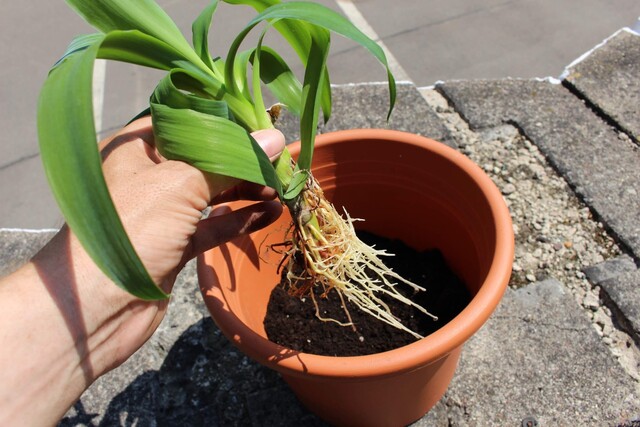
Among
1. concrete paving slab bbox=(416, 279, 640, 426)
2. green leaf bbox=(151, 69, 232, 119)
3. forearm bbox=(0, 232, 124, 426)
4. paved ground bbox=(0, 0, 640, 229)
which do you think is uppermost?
green leaf bbox=(151, 69, 232, 119)

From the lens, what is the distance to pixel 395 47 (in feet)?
7.64

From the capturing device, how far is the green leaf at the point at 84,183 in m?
0.59

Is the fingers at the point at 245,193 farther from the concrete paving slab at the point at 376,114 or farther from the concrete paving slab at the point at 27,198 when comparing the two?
the concrete paving slab at the point at 27,198

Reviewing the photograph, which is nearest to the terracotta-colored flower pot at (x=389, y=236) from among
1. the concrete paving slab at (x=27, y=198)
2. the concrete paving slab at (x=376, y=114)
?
the concrete paving slab at (x=376, y=114)

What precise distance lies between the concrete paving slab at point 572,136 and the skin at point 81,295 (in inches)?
44.6

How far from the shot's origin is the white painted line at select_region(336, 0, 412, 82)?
2197 mm

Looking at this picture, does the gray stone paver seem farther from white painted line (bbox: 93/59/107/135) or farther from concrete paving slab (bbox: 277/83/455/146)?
white painted line (bbox: 93/59/107/135)

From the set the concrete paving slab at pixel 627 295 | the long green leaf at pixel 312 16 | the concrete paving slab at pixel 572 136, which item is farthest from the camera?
the concrete paving slab at pixel 572 136

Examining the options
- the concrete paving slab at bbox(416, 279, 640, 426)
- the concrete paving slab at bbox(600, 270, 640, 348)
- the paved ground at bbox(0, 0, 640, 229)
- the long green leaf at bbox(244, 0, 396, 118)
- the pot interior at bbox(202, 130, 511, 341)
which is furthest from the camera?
the paved ground at bbox(0, 0, 640, 229)

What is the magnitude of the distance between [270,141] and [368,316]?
460mm

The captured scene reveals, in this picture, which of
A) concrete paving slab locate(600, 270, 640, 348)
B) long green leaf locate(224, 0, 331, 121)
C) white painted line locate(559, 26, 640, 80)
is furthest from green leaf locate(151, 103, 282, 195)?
white painted line locate(559, 26, 640, 80)

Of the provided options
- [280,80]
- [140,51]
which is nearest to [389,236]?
[280,80]

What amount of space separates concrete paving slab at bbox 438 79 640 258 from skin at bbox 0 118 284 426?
3.71ft

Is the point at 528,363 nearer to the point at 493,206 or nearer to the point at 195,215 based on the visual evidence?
the point at 493,206
